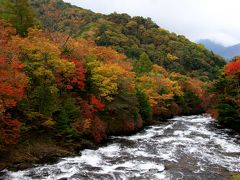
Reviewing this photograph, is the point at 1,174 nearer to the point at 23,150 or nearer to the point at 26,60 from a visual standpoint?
the point at 23,150

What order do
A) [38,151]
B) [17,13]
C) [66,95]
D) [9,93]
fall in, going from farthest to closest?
[17,13], [66,95], [38,151], [9,93]

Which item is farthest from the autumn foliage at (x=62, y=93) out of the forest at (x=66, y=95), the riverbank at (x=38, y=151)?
the riverbank at (x=38, y=151)

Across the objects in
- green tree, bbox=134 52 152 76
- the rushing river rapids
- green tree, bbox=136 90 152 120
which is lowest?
the rushing river rapids

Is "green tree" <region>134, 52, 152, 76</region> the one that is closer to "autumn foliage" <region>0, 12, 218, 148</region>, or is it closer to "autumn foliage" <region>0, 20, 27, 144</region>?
"autumn foliage" <region>0, 12, 218, 148</region>

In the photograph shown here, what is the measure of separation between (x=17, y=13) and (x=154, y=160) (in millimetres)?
33249

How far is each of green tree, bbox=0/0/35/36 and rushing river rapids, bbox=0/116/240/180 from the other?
23535mm

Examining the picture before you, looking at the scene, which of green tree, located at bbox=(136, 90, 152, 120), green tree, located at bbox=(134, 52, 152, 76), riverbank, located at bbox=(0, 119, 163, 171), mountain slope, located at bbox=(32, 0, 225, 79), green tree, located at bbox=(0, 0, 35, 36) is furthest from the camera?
Result: mountain slope, located at bbox=(32, 0, 225, 79)

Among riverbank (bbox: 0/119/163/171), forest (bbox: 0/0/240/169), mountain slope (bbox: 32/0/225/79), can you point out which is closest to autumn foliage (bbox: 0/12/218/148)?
forest (bbox: 0/0/240/169)

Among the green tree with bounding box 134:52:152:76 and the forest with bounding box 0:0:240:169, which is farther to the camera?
the green tree with bounding box 134:52:152:76

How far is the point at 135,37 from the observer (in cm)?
14588

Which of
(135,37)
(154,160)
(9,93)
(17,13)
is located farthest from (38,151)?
(135,37)

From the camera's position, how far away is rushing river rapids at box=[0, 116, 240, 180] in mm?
27156

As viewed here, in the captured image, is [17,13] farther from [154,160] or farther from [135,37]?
[135,37]

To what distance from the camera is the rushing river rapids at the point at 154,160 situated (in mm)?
27156
